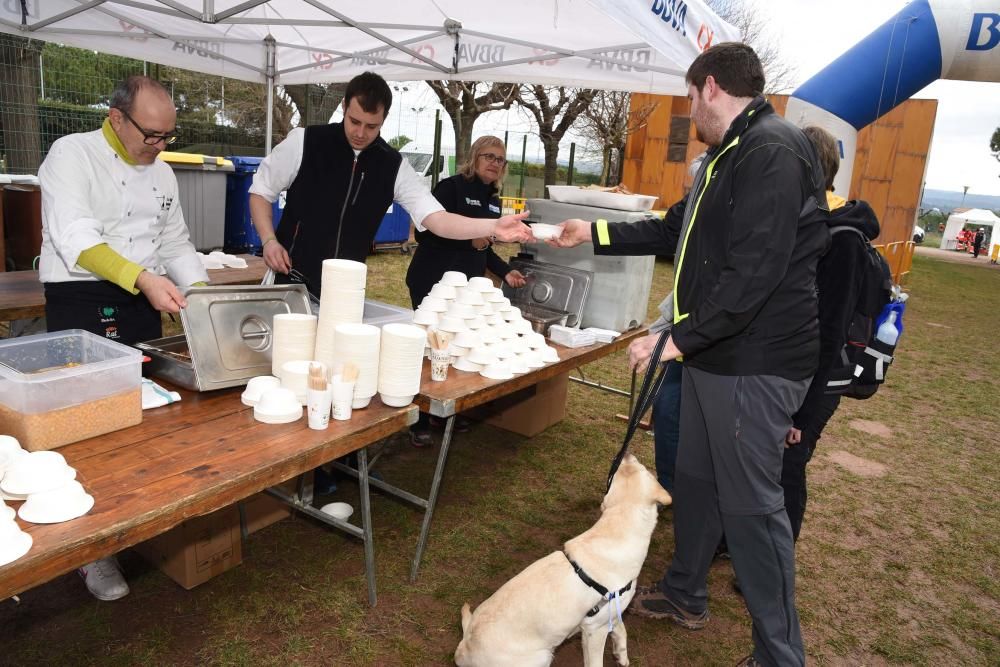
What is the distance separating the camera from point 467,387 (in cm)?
248

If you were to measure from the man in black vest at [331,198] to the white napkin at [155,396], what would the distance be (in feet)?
3.57

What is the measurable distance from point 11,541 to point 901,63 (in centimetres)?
782

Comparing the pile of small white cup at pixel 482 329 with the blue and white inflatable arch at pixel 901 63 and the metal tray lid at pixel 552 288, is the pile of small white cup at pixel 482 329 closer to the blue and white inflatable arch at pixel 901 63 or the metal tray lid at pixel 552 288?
the metal tray lid at pixel 552 288

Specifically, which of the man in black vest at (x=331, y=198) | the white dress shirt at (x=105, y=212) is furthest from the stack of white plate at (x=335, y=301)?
the man in black vest at (x=331, y=198)

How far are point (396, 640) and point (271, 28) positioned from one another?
595cm

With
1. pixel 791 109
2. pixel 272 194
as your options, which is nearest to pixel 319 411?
pixel 272 194

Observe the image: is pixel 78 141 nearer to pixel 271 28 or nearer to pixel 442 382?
pixel 442 382

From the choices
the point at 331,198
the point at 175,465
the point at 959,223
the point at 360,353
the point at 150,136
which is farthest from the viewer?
the point at 959,223

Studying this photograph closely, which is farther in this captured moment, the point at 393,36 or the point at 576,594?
the point at 393,36

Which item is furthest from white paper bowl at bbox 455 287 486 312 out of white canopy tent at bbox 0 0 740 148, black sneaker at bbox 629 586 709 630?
white canopy tent at bbox 0 0 740 148

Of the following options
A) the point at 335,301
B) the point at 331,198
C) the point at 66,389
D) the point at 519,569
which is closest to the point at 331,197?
the point at 331,198

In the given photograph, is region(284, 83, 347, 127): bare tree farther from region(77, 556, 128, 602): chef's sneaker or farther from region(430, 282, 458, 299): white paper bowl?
region(77, 556, 128, 602): chef's sneaker

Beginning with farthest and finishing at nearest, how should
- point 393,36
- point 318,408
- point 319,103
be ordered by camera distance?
point 319,103, point 393,36, point 318,408

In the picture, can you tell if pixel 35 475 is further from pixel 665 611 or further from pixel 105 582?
pixel 665 611
